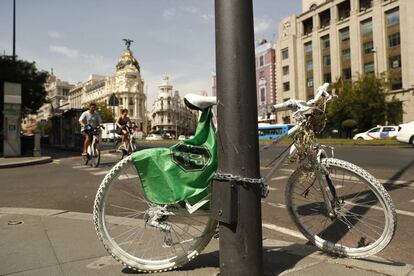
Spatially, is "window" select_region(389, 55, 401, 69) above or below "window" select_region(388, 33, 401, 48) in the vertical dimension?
below

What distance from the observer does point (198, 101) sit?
9.27ft

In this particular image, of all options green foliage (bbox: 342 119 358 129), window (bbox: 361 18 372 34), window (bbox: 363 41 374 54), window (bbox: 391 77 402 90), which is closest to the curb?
green foliage (bbox: 342 119 358 129)

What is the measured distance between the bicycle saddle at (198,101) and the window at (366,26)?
5207 centimetres

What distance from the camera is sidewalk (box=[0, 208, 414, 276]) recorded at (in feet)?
8.92

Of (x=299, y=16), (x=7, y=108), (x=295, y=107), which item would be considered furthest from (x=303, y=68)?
(x=295, y=107)

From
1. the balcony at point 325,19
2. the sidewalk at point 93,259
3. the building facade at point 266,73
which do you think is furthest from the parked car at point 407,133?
the building facade at point 266,73

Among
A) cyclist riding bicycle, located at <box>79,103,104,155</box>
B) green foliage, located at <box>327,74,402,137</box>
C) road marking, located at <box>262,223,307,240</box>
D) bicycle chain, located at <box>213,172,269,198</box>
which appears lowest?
road marking, located at <box>262,223,307,240</box>

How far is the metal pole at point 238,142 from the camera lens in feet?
7.97

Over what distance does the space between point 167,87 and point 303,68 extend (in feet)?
331

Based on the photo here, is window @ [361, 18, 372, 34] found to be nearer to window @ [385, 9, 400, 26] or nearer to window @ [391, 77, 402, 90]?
window @ [385, 9, 400, 26]

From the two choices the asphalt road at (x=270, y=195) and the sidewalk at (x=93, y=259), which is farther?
the asphalt road at (x=270, y=195)

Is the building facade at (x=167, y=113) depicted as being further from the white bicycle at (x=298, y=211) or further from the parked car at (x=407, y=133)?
the white bicycle at (x=298, y=211)

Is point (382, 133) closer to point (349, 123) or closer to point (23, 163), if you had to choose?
point (349, 123)

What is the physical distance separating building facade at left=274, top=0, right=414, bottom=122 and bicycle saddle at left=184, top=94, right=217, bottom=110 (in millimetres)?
41480
